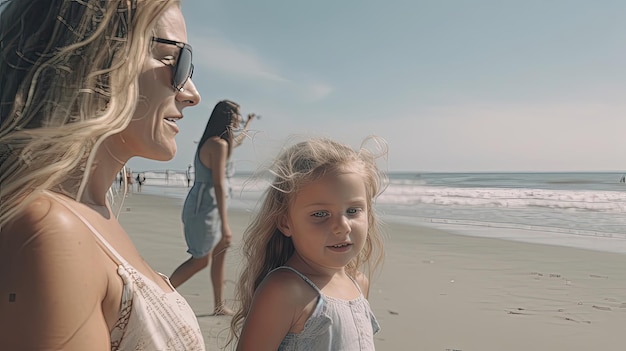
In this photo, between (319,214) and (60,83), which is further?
(319,214)

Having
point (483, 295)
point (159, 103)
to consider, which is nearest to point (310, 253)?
point (159, 103)

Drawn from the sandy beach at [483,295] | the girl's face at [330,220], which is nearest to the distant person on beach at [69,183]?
the girl's face at [330,220]

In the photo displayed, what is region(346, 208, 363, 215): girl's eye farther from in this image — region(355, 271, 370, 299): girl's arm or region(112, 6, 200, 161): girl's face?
region(112, 6, 200, 161): girl's face

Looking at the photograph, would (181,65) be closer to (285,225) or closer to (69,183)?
(69,183)

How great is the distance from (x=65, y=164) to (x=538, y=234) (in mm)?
11573

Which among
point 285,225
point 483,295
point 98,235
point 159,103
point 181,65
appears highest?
point 181,65

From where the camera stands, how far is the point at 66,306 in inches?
38.4

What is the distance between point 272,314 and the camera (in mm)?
2102

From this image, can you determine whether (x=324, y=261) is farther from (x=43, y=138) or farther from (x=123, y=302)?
(x=43, y=138)

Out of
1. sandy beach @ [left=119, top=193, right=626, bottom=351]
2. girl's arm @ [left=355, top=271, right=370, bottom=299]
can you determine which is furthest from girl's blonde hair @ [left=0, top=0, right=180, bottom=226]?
sandy beach @ [left=119, top=193, right=626, bottom=351]

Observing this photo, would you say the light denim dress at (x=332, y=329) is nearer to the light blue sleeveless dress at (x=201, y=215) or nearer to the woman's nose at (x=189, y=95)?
the woman's nose at (x=189, y=95)

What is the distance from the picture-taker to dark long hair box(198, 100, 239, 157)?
4.62 metres

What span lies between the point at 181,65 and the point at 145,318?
64cm

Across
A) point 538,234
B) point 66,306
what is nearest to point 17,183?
point 66,306
